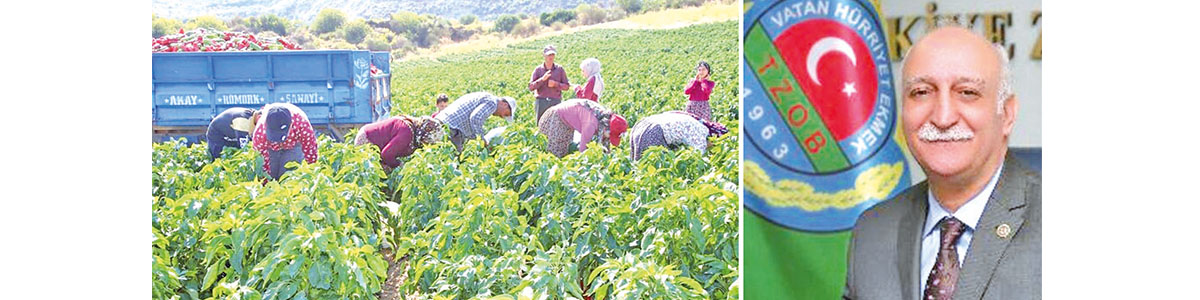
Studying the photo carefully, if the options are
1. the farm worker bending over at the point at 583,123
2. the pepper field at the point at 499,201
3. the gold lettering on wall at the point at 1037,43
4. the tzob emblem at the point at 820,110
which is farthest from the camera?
the farm worker bending over at the point at 583,123

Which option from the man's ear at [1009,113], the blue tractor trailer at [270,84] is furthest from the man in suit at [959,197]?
the blue tractor trailer at [270,84]

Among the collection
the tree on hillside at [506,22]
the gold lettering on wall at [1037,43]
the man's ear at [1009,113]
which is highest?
the tree on hillside at [506,22]

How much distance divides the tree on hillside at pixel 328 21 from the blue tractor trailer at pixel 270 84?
3.3 inches

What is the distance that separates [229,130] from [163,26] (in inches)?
15.0

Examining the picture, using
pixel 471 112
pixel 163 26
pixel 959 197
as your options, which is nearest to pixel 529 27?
pixel 471 112

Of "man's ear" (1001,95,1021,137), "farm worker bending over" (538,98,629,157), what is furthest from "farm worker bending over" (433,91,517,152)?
"man's ear" (1001,95,1021,137)

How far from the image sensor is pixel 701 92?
4.33 meters

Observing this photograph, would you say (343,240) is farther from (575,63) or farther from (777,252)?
(777,252)

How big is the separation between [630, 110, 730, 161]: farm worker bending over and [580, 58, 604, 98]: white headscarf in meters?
0.16

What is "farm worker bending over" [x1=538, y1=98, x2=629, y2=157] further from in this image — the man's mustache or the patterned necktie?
the patterned necktie

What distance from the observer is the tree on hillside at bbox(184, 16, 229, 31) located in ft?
14.2

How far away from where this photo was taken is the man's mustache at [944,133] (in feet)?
13.5

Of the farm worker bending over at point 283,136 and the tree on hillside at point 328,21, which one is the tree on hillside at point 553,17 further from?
the farm worker bending over at point 283,136

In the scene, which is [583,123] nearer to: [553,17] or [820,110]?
[553,17]
